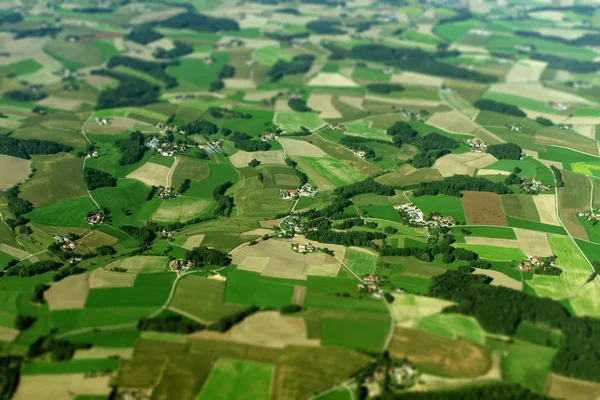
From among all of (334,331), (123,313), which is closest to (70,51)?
(123,313)

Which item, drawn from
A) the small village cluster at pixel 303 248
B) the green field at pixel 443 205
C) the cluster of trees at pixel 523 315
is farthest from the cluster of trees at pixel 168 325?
the green field at pixel 443 205

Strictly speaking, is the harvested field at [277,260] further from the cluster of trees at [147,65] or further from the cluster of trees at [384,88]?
the cluster of trees at [147,65]

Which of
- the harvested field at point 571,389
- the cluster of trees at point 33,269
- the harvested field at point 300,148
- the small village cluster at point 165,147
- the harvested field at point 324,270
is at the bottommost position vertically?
the small village cluster at point 165,147

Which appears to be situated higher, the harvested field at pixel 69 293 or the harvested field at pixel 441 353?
the harvested field at pixel 441 353

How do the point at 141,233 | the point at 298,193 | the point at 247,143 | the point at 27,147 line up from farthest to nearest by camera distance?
the point at 247,143 < the point at 27,147 < the point at 298,193 < the point at 141,233

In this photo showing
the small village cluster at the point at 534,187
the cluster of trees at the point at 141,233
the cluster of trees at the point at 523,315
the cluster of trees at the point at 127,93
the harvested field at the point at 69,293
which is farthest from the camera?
the cluster of trees at the point at 127,93

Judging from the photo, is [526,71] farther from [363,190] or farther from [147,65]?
[147,65]

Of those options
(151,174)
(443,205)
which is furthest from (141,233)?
(443,205)
